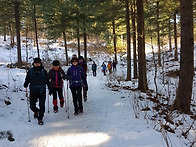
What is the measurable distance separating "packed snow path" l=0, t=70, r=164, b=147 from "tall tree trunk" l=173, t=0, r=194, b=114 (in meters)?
1.81

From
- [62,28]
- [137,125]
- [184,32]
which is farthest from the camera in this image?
[62,28]

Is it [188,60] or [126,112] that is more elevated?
[188,60]

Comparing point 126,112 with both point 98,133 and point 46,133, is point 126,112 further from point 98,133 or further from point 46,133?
point 46,133

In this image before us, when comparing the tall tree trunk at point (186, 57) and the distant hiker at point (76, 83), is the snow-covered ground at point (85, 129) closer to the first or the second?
the distant hiker at point (76, 83)

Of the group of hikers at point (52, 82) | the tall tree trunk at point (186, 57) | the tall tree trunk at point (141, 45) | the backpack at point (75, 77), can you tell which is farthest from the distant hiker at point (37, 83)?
the tall tree trunk at point (141, 45)

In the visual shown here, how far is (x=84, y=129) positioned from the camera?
460 centimetres

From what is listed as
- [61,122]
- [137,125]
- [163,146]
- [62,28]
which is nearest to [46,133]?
[61,122]

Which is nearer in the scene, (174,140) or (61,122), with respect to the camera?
(174,140)

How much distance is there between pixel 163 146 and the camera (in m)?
3.47

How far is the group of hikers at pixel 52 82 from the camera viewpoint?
5097 millimetres

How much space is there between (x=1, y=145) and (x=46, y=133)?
102 cm

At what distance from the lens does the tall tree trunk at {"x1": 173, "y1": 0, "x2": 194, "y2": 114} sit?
5.44 m

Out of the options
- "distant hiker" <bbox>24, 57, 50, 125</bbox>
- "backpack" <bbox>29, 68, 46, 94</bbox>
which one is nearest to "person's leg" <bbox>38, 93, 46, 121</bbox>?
"distant hiker" <bbox>24, 57, 50, 125</bbox>

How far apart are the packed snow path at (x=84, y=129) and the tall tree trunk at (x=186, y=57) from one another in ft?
5.95
